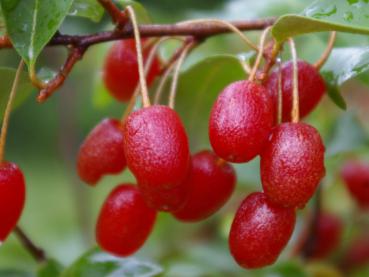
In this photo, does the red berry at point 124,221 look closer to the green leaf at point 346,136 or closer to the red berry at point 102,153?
the red berry at point 102,153

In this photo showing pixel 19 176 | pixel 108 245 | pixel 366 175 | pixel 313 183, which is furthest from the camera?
pixel 366 175

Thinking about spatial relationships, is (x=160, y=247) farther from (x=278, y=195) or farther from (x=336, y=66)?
(x=278, y=195)

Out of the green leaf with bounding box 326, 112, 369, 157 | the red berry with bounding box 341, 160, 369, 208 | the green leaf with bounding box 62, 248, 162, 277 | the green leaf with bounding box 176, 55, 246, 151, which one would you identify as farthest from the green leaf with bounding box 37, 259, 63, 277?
the red berry with bounding box 341, 160, 369, 208

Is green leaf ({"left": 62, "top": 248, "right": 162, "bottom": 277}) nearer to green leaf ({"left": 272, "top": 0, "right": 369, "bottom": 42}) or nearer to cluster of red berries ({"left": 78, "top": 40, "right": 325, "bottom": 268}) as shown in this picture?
cluster of red berries ({"left": 78, "top": 40, "right": 325, "bottom": 268})

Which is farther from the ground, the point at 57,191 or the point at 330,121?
the point at 330,121

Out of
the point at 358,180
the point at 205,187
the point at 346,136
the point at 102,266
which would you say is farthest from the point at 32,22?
the point at 358,180

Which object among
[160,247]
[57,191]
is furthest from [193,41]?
[57,191]
